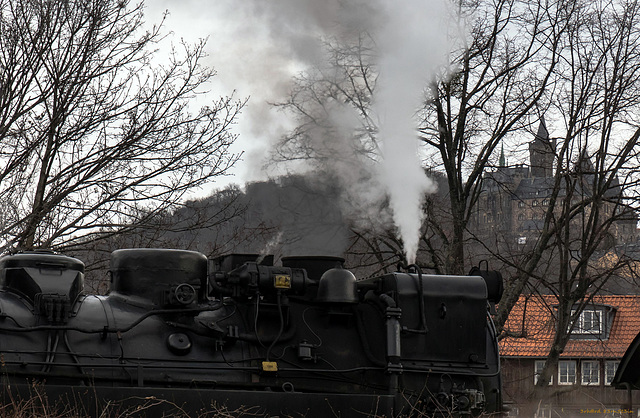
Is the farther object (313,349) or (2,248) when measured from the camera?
(2,248)

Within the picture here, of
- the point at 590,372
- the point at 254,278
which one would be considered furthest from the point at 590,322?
the point at 254,278

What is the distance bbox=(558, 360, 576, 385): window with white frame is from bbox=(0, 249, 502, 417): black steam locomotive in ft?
89.6

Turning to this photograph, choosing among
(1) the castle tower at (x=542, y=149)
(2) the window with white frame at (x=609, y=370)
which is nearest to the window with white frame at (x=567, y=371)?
(2) the window with white frame at (x=609, y=370)

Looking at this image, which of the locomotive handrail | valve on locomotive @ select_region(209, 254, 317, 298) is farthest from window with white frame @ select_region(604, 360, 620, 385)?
the locomotive handrail

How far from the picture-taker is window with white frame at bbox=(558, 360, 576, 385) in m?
33.6

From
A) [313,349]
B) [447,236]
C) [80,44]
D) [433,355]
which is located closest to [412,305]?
[433,355]

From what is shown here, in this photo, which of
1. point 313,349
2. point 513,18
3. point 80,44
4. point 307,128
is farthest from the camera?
point 513,18

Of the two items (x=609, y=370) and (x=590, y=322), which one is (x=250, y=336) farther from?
(x=609, y=370)

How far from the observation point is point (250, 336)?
7273 mm

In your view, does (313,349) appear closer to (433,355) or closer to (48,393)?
(433,355)

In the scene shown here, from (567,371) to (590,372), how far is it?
89cm

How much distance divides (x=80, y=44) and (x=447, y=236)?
8.84 m

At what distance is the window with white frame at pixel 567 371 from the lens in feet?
110

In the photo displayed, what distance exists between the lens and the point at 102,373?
6715 millimetres
